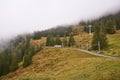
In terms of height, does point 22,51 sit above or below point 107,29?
below

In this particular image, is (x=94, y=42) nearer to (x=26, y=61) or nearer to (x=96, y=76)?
(x=26, y=61)

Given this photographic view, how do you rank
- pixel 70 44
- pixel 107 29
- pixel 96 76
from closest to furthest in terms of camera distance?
pixel 96 76
pixel 70 44
pixel 107 29

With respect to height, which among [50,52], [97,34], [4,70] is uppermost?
[97,34]

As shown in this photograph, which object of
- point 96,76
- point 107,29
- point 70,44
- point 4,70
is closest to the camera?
point 96,76

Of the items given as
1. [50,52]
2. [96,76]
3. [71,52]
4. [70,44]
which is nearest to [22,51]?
[70,44]

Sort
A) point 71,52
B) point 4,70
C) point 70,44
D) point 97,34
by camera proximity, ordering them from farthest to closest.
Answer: point 70,44 < point 4,70 < point 97,34 < point 71,52

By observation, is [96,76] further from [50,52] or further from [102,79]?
[50,52]

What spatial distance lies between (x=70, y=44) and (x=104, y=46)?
5113cm

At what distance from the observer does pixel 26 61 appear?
4331 inches

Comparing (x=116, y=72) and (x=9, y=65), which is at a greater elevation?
(x=116, y=72)

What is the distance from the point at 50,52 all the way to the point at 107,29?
83535 mm

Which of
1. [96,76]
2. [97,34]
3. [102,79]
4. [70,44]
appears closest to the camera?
[102,79]

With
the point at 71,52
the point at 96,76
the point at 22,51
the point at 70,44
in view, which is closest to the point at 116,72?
the point at 96,76

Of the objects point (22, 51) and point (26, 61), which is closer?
point (26, 61)
